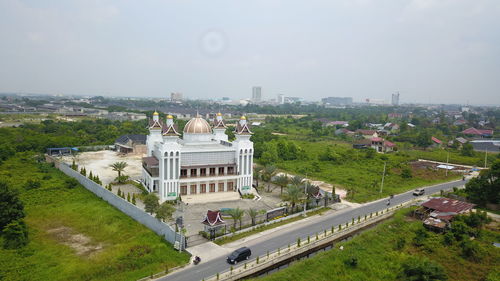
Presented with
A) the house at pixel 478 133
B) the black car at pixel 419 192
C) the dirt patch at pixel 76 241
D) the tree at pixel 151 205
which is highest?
the house at pixel 478 133

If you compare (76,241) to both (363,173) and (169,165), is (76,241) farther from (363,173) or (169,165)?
(363,173)

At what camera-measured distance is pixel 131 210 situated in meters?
33.0

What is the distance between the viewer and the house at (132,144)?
221 feet

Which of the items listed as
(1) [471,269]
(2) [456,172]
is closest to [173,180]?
(1) [471,269]

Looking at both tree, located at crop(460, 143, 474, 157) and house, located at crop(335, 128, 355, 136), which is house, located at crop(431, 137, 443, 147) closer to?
tree, located at crop(460, 143, 474, 157)

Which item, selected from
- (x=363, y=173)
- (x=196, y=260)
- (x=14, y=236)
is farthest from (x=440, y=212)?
(x=14, y=236)

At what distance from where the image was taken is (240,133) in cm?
4216

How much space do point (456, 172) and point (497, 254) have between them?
34.2m

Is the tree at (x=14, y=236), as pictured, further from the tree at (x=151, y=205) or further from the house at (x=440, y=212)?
the house at (x=440, y=212)

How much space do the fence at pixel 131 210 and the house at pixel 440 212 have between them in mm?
23019

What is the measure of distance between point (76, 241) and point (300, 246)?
18.5m

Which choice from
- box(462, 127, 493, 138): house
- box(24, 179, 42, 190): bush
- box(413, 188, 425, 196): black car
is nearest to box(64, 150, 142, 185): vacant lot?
box(24, 179, 42, 190): bush

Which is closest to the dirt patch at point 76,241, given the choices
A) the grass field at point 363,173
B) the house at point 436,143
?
the grass field at point 363,173

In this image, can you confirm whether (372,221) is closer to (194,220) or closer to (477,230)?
(477,230)
